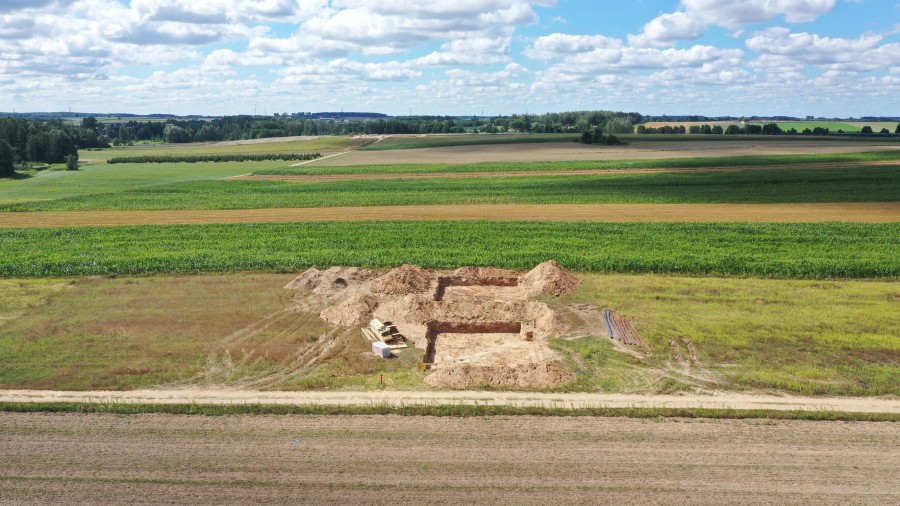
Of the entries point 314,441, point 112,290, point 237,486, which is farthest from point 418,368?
point 112,290

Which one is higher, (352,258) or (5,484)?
(352,258)

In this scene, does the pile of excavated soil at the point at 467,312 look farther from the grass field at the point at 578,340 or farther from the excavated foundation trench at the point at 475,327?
the grass field at the point at 578,340

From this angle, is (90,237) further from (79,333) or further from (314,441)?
→ (314,441)

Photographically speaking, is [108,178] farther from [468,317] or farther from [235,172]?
[468,317]

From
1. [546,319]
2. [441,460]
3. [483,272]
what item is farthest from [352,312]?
[441,460]

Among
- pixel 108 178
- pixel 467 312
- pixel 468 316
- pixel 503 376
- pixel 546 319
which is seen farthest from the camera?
pixel 108 178

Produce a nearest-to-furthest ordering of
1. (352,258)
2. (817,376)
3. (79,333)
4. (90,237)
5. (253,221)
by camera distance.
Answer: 1. (817,376)
2. (79,333)
3. (352,258)
4. (90,237)
5. (253,221)

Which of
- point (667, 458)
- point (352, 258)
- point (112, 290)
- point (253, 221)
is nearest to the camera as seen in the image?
point (667, 458)
